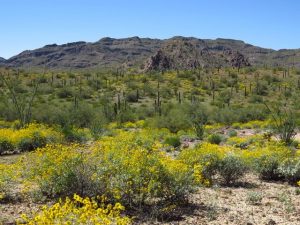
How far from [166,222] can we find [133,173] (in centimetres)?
120

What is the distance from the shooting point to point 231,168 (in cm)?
1234

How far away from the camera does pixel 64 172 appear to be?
960cm

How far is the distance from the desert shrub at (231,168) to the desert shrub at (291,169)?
1118 millimetres

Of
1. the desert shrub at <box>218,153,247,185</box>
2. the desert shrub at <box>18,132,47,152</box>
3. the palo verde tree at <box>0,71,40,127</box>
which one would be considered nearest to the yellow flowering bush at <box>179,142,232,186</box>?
the desert shrub at <box>218,153,247,185</box>

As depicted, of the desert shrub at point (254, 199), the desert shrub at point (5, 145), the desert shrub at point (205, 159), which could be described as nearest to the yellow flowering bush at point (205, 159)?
the desert shrub at point (205, 159)

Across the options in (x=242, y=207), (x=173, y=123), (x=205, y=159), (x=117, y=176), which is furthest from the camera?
(x=173, y=123)

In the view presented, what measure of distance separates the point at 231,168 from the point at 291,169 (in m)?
1.80

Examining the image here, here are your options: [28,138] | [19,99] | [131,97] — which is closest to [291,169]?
[28,138]

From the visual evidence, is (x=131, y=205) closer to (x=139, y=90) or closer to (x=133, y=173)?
(x=133, y=173)

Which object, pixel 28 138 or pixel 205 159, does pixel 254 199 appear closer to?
pixel 205 159

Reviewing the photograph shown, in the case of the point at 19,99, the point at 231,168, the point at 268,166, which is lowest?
the point at 268,166

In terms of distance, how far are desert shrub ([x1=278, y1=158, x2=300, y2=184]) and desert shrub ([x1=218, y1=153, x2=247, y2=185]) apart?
1.12m

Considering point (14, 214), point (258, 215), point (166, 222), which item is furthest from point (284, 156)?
point (14, 214)

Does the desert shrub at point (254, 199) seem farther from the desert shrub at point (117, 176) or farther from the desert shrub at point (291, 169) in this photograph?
the desert shrub at point (291, 169)
